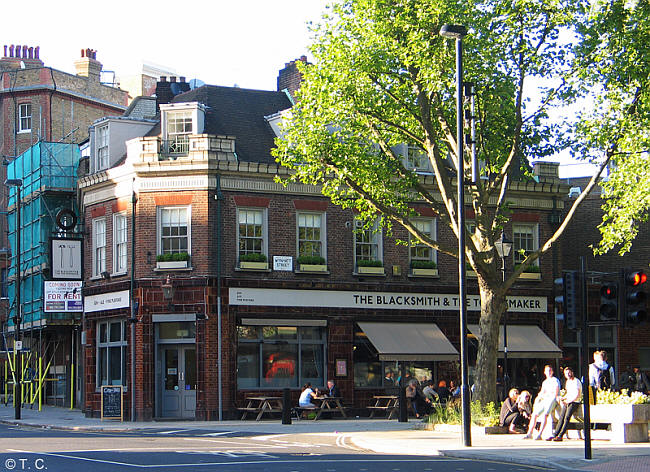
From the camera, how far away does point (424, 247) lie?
1464 inches

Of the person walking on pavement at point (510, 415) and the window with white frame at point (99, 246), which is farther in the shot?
the window with white frame at point (99, 246)

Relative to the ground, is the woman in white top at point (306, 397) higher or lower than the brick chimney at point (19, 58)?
lower

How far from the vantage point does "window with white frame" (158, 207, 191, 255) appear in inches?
1328

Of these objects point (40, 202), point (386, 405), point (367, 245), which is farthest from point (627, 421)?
point (40, 202)

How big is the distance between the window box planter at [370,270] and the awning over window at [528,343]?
3.97 metres

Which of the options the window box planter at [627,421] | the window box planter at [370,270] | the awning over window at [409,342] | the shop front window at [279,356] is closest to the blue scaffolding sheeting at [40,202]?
the shop front window at [279,356]

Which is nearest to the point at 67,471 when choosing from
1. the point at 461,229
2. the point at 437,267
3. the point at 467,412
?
the point at 467,412

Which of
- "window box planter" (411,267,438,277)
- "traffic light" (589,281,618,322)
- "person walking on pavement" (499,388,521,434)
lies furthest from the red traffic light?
"window box planter" (411,267,438,277)

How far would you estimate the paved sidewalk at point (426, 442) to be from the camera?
17891mm

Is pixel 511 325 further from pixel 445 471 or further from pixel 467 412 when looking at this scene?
pixel 445 471

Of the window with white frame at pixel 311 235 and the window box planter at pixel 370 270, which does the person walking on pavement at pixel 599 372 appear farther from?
the window with white frame at pixel 311 235

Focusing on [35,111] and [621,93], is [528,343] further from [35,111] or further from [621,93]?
[35,111]

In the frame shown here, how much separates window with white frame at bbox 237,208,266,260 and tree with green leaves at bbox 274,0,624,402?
6691 millimetres

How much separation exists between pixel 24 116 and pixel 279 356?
3258cm
